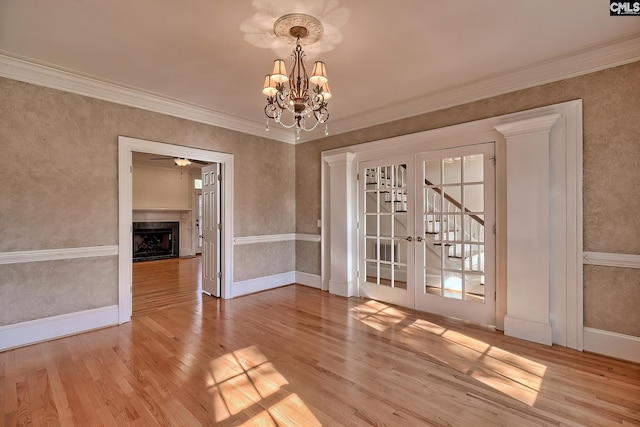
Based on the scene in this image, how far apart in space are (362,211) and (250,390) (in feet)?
10.1

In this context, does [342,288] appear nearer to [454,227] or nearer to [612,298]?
[454,227]

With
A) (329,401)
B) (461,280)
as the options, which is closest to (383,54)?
(461,280)

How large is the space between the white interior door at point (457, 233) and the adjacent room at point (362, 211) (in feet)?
0.08

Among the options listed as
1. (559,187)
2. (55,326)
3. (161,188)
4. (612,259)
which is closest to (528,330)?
(612,259)

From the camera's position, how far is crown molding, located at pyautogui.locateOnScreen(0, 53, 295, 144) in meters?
2.99

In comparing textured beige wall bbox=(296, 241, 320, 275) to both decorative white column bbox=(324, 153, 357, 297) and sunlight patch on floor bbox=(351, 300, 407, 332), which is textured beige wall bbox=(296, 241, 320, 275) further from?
sunlight patch on floor bbox=(351, 300, 407, 332)

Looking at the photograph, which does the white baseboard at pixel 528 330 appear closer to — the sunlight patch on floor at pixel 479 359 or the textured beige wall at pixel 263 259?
the sunlight patch on floor at pixel 479 359

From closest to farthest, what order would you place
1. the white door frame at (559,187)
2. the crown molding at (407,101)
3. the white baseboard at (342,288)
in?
the crown molding at (407,101)
the white door frame at (559,187)
the white baseboard at (342,288)

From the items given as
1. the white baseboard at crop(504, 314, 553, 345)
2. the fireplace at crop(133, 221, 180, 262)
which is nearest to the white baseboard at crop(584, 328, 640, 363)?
the white baseboard at crop(504, 314, 553, 345)

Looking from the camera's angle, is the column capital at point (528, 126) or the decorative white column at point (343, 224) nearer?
the column capital at point (528, 126)

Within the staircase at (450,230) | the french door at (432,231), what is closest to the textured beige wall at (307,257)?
the french door at (432,231)

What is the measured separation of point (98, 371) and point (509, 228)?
414cm

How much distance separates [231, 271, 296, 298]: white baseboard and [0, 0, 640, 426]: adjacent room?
19cm

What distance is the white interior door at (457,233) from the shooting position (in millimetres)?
3494
